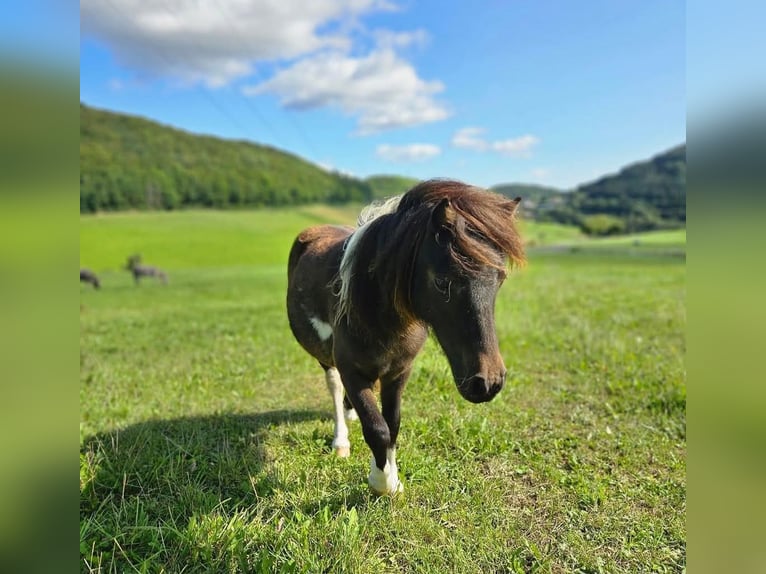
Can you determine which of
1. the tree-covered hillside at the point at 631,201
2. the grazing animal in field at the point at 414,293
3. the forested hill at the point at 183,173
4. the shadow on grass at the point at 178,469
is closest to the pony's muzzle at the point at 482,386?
the grazing animal in field at the point at 414,293

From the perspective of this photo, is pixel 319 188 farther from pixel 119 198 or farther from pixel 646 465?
pixel 646 465

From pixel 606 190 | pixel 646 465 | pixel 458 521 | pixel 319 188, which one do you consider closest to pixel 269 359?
pixel 458 521

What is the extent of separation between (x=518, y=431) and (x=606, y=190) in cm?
11800

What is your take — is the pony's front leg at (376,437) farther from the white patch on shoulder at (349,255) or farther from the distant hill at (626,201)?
the distant hill at (626,201)

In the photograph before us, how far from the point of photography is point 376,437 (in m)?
3.04

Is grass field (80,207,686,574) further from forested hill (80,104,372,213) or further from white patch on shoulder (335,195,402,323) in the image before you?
forested hill (80,104,372,213)

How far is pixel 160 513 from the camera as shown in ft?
10.3

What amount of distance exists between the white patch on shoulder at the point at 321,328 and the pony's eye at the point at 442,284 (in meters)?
1.67

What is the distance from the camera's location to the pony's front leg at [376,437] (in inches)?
120

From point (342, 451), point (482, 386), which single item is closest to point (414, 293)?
point (482, 386)

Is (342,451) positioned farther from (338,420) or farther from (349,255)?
(349,255)

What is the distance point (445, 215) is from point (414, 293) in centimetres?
49
